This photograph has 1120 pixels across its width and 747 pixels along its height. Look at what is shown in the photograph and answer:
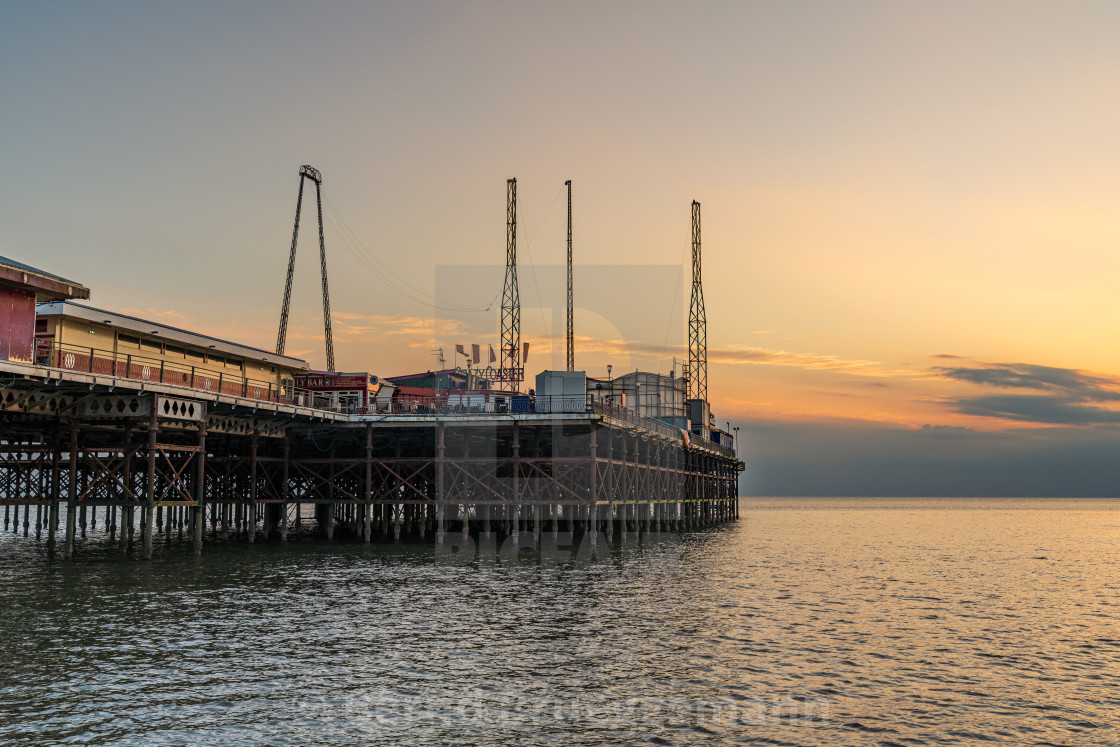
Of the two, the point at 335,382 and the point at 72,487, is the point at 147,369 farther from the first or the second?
the point at 335,382

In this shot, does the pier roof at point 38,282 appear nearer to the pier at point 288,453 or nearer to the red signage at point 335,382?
the pier at point 288,453

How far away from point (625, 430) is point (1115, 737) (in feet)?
156

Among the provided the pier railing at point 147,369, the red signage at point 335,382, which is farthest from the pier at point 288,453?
the red signage at point 335,382

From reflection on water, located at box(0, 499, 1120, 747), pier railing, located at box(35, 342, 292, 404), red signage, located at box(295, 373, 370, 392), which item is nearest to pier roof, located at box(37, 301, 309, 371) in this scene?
pier railing, located at box(35, 342, 292, 404)

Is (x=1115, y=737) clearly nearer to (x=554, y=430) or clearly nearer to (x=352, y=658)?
(x=352, y=658)

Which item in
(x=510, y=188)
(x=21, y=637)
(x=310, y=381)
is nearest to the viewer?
(x=21, y=637)

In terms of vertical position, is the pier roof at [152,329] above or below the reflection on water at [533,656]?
above

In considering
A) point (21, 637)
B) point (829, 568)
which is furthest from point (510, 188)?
point (21, 637)

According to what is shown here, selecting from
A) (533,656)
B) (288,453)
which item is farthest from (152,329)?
(533,656)

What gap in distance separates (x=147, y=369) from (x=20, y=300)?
8981 millimetres

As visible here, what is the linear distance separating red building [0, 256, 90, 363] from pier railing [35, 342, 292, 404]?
4.30 ft

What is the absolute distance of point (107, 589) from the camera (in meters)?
37.9

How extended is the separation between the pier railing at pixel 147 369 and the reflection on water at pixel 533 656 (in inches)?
425

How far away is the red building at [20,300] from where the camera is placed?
129ft
